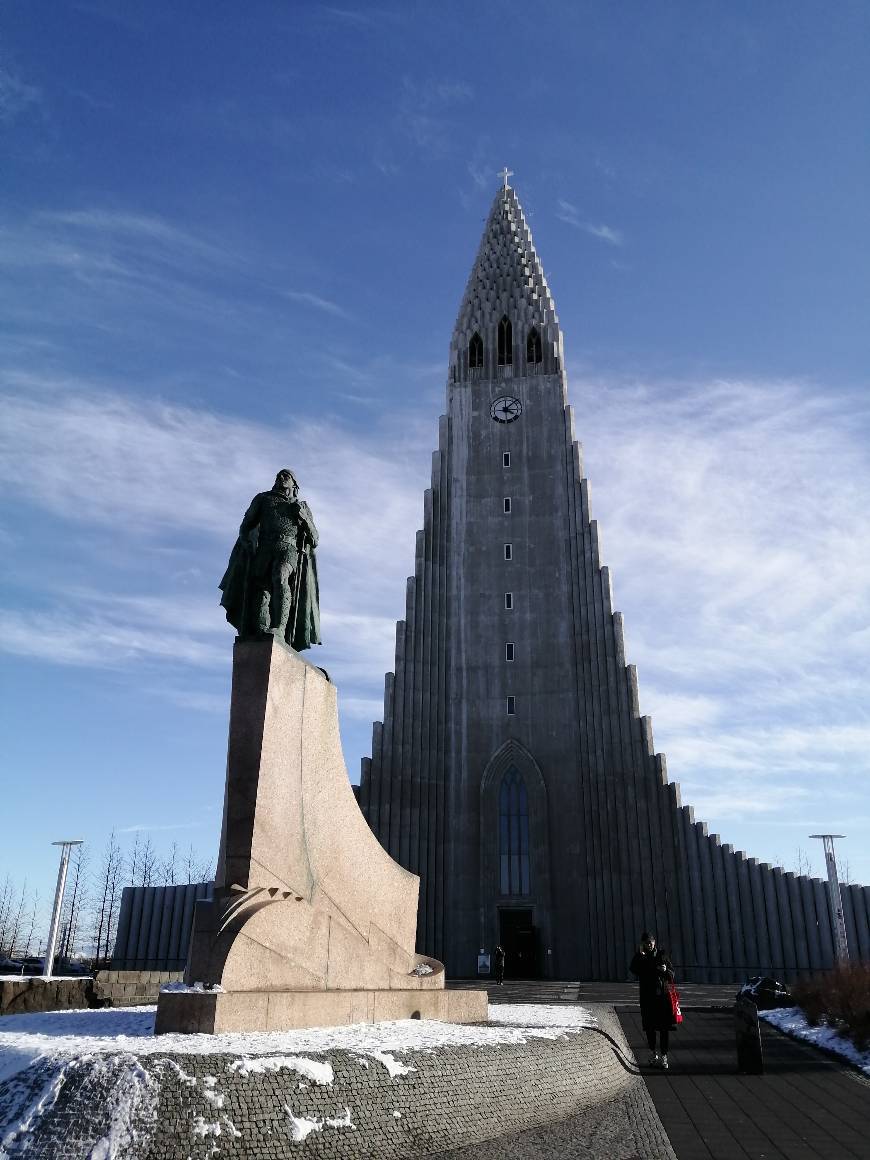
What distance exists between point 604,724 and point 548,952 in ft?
28.3

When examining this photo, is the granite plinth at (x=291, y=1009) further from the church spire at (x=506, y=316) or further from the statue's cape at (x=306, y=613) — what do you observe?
the church spire at (x=506, y=316)

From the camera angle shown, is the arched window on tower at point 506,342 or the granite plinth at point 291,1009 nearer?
the granite plinth at point 291,1009

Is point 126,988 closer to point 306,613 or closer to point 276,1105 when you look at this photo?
point 306,613

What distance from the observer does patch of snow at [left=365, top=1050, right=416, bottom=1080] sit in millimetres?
6680

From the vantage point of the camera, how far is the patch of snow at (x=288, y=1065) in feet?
19.8

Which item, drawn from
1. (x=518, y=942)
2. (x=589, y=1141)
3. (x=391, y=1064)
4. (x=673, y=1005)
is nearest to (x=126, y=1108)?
(x=391, y=1064)

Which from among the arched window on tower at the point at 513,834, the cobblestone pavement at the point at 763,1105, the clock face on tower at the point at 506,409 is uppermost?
the clock face on tower at the point at 506,409

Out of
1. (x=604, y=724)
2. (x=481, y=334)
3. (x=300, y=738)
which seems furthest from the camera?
(x=481, y=334)

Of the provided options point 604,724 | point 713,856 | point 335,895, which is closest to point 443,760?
point 604,724

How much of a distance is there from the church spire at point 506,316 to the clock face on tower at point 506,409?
→ 4.73 ft

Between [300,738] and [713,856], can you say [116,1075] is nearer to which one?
[300,738]

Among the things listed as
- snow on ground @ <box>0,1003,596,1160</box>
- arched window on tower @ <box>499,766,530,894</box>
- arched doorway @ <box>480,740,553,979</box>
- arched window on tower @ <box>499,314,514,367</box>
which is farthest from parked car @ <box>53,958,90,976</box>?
snow on ground @ <box>0,1003,596,1160</box>

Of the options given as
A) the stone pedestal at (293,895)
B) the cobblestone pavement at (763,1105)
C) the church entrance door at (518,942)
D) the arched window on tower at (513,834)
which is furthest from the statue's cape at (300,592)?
the church entrance door at (518,942)

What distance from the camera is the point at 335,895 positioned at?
10.3 m
